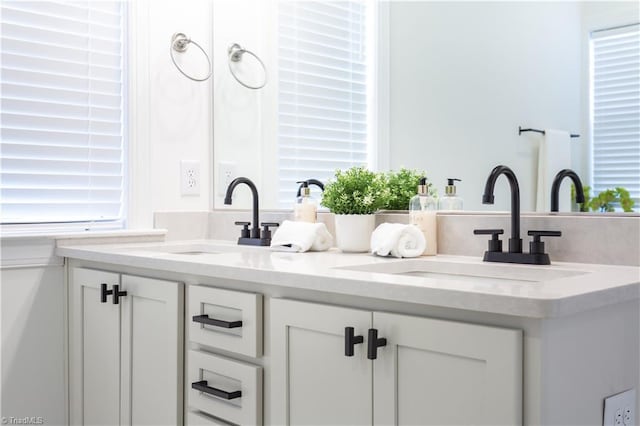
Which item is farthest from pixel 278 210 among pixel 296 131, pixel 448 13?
pixel 448 13

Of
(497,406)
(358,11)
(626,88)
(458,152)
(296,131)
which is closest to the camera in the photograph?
(497,406)

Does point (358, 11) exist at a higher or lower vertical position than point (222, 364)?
higher

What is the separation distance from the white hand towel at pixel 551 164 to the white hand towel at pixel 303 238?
0.65m

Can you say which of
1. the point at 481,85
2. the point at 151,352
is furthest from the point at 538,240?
the point at 151,352

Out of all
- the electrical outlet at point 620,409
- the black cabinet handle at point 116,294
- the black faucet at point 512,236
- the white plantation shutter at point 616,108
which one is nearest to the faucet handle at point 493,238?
the black faucet at point 512,236

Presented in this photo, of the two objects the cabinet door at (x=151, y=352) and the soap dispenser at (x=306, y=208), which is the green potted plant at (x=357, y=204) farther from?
the cabinet door at (x=151, y=352)

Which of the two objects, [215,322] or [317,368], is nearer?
[317,368]

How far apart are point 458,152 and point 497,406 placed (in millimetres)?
823

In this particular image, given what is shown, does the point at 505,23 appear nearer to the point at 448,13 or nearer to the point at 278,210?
the point at 448,13

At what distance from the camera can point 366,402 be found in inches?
49.6

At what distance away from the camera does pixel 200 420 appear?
1.67m

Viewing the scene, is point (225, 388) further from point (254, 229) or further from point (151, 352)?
point (254, 229)

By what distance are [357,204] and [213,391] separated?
0.66 m

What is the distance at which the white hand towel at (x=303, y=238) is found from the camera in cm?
197
